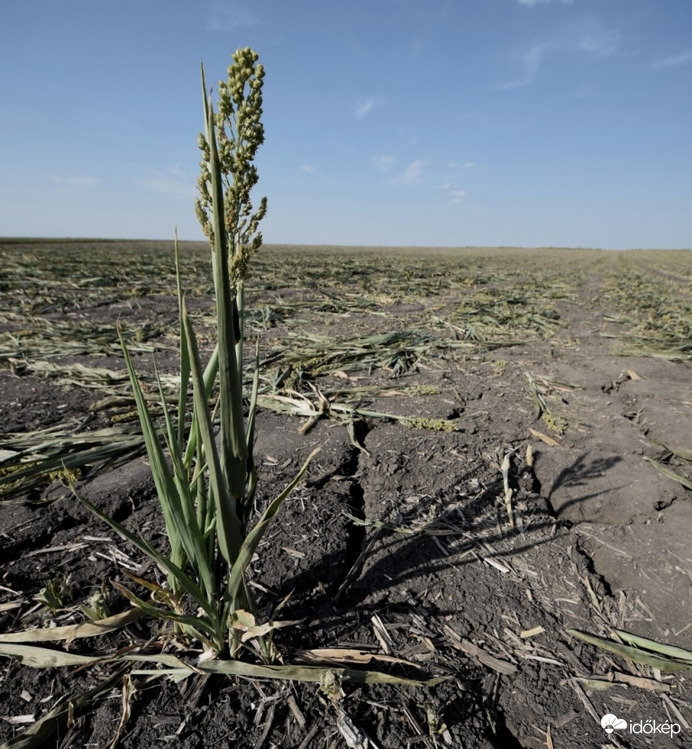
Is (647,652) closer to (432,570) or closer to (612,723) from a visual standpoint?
(612,723)

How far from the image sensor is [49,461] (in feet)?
6.82

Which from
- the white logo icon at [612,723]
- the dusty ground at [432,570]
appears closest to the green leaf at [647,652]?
the dusty ground at [432,570]

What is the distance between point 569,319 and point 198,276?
28.0 ft

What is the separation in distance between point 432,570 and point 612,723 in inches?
23.6

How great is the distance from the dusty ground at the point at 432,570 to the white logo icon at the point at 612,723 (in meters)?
0.01

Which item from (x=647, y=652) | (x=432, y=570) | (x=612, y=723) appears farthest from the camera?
(x=432, y=570)

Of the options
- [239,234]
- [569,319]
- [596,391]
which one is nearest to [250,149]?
[239,234]

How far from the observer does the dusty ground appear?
1.07m

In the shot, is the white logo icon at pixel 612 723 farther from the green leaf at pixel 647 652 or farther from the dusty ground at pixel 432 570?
the green leaf at pixel 647 652

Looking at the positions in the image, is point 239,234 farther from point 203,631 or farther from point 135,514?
point 135,514

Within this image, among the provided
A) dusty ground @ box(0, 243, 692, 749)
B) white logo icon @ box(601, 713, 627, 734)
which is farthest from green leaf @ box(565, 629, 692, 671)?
white logo icon @ box(601, 713, 627, 734)

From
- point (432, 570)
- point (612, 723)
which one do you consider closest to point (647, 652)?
point (612, 723)

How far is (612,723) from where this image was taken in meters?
1.08

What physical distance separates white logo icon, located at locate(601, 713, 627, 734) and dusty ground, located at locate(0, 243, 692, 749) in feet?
0.03
